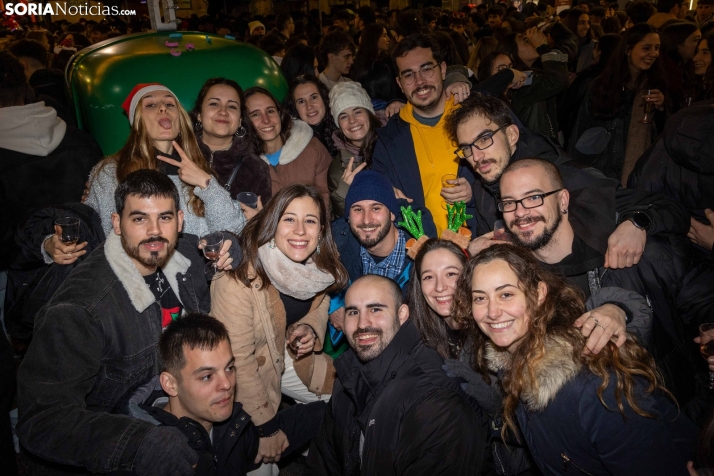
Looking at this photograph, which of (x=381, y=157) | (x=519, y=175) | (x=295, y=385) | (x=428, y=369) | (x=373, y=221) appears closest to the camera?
(x=428, y=369)

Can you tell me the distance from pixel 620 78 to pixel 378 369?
407 centimetres

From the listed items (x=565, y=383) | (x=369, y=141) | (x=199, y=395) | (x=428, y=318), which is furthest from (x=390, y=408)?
(x=369, y=141)

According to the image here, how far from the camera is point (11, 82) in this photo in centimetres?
393

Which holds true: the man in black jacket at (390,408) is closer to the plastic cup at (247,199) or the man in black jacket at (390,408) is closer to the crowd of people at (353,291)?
the crowd of people at (353,291)

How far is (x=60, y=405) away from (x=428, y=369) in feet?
5.90

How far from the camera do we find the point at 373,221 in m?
3.73

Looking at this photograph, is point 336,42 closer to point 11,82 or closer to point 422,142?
point 422,142

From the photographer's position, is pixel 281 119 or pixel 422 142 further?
pixel 281 119

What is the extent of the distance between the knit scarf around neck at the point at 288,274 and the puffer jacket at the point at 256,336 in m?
0.10

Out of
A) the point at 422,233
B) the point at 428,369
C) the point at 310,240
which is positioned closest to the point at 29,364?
the point at 310,240

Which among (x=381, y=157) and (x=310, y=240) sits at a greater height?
(x=381, y=157)

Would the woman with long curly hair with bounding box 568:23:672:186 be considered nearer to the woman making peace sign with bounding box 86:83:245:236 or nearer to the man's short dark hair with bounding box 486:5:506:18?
the woman making peace sign with bounding box 86:83:245:236

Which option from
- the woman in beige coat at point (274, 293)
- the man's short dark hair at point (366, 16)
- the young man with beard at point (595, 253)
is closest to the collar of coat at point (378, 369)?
the woman in beige coat at point (274, 293)

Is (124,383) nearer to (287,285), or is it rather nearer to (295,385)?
(287,285)
